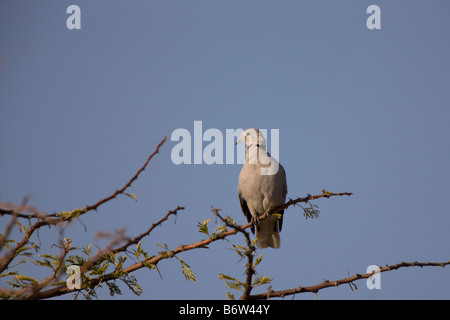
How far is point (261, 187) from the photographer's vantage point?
7797mm

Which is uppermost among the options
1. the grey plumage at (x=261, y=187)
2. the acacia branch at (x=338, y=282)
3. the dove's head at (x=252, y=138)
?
the dove's head at (x=252, y=138)

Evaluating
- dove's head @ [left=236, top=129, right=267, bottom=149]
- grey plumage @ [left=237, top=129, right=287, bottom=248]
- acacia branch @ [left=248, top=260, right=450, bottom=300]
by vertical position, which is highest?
dove's head @ [left=236, top=129, right=267, bottom=149]

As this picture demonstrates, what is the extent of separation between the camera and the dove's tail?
815cm

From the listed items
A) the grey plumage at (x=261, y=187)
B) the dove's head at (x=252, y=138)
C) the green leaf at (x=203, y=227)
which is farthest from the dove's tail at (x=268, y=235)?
the green leaf at (x=203, y=227)

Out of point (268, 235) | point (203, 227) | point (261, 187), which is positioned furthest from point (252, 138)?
point (203, 227)

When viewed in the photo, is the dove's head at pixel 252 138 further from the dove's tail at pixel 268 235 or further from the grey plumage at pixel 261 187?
the dove's tail at pixel 268 235

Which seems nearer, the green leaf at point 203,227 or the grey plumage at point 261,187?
the green leaf at point 203,227

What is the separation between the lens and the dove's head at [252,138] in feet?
27.1

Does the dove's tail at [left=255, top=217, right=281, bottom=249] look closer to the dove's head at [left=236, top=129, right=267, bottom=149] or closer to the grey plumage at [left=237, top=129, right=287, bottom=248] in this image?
the grey plumage at [left=237, top=129, right=287, bottom=248]

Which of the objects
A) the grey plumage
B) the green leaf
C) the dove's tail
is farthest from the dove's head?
A: the green leaf

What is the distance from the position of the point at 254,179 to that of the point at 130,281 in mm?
4796
